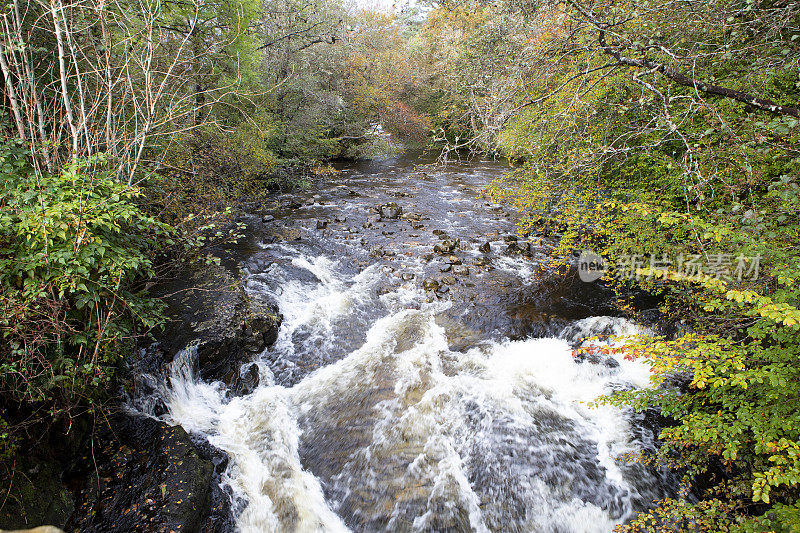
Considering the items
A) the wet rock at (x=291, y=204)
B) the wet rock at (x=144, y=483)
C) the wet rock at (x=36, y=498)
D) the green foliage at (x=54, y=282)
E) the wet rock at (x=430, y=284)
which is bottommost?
the wet rock at (x=144, y=483)

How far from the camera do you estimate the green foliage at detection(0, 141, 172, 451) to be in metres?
3.59

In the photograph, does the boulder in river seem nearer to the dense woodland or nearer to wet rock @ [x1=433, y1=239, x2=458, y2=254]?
the dense woodland

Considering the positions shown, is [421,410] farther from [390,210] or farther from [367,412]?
[390,210]

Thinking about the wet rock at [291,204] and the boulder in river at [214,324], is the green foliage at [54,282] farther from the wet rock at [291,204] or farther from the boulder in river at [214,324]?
the wet rock at [291,204]

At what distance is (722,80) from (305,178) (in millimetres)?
15032

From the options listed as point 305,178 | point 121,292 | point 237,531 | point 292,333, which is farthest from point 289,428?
point 305,178

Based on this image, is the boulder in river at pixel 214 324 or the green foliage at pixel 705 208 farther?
the boulder in river at pixel 214 324

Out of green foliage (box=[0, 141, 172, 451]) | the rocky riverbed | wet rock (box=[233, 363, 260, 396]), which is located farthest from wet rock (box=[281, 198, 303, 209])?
green foliage (box=[0, 141, 172, 451])

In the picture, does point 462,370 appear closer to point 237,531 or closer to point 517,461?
point 517,461

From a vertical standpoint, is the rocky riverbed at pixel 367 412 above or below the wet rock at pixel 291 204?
below

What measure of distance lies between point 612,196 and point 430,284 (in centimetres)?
431

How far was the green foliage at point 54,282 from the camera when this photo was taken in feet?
11.8

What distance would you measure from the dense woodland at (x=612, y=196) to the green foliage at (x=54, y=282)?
1.0 inches

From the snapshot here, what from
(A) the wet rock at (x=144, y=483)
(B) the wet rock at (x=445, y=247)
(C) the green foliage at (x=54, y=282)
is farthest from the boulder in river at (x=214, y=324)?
(B) the wet rock at (x=445, y=247)
